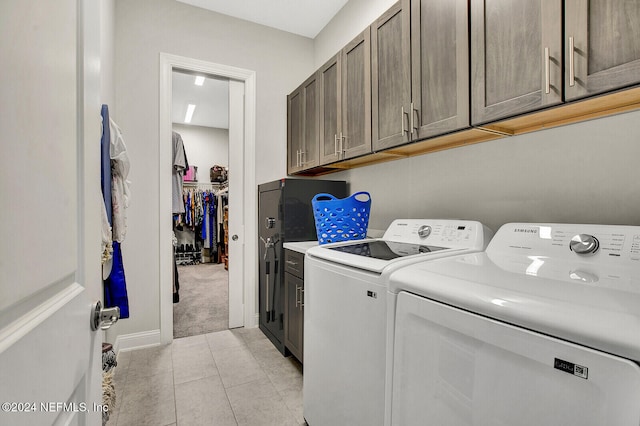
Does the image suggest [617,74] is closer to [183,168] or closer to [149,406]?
[149,406]

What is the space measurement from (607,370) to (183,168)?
12.5 ft

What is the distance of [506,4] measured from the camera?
1.19 m

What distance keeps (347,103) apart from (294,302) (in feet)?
4.84

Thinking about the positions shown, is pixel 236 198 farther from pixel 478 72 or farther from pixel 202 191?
pixel 202 191

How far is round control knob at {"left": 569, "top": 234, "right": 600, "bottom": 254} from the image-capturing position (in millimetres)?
1010

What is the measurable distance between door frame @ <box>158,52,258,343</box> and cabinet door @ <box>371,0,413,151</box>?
151 cm

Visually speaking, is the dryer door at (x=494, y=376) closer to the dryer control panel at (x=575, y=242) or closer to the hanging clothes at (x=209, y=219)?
the dryer control panel at (x=575, y=242)

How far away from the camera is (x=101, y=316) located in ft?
2.26

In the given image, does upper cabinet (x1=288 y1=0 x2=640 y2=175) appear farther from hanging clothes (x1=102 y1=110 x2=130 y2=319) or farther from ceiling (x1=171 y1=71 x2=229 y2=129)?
ceiling (x1=171 y1=71 x2=229 y2=129)

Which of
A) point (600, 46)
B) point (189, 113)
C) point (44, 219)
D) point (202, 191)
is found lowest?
point (44, 219)

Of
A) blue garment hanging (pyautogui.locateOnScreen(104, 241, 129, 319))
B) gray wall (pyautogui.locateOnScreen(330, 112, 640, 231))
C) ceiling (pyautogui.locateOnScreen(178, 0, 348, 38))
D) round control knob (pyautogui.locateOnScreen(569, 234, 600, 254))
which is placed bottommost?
blue garment hanging (pyautogui.locateOnScreen(104, 241, 129, 319))

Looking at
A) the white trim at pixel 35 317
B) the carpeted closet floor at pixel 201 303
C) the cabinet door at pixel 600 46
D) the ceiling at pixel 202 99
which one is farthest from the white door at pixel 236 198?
the cabinet door at pixel 600 46

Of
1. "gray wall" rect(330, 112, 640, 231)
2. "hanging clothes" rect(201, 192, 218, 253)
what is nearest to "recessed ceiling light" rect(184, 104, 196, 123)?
"hanging clothes" rect(201, 192, 218, 253)

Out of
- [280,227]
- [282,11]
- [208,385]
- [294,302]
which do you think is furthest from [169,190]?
[282,11]
